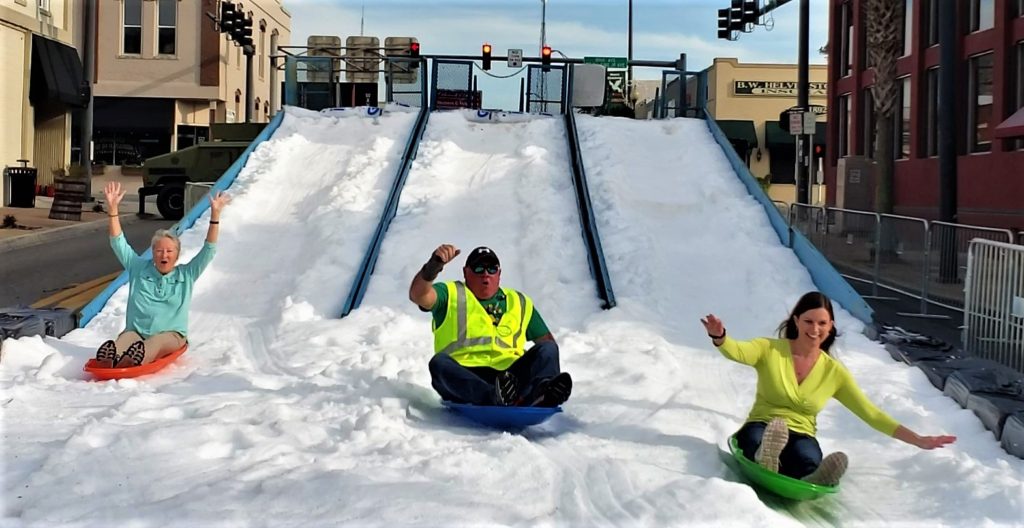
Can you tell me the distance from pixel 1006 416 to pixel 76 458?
210 inches

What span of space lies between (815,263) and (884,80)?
40.1 feet

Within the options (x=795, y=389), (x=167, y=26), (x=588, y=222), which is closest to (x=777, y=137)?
(x=167, y=26)

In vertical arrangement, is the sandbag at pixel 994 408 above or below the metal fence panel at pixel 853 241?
below

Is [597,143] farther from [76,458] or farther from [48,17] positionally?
[48,17]

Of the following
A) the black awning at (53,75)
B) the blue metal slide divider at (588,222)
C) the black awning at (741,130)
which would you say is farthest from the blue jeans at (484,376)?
the black awning at (741,130)

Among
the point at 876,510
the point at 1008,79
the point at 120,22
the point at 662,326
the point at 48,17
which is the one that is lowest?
the point at 876,510

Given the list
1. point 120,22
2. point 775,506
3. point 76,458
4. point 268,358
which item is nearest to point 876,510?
point 775,506

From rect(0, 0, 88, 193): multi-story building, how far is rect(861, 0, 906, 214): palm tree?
65.5 ft

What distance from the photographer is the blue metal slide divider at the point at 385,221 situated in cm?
939

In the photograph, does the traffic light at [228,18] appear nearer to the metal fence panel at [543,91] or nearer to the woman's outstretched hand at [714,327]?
the metal fence panel at [543,91]

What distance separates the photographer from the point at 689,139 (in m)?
15.3

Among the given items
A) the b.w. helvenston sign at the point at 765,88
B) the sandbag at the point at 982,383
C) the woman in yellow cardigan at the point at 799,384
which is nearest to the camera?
→ the woman in yellow cardigan at the point at 799,384

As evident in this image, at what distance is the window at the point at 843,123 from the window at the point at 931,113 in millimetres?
5974

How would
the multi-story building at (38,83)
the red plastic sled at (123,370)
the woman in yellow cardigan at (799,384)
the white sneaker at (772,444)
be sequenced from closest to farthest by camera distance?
1. the white sneaker at (772,444)
2. the woman in yellow cardigan at (799,384)
3. the red plastic sled at (123,370)
4. the multi-story building at (38,83)
